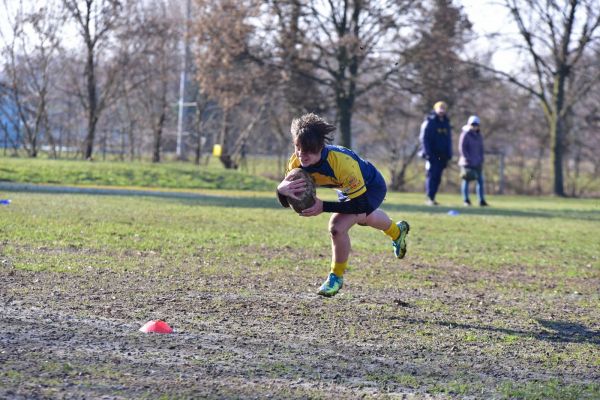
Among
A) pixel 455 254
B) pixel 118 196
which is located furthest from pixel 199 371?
pixel 118 196

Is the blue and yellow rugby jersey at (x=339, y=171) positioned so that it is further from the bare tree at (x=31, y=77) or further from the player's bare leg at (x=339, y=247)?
the bare tree at (x=31, y=77)

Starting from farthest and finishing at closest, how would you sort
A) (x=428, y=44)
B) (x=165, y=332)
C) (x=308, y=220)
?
(x=428, y=44) < (x=308, y=220) < (x=165, y=332)

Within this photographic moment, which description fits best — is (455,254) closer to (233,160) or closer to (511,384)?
(511,384)

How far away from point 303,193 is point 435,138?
43.7 feet

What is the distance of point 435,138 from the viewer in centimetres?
1981

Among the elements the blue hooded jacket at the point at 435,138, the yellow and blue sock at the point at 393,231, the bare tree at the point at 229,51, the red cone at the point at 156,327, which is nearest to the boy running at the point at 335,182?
the yellow and blue sock at the point at 393,231

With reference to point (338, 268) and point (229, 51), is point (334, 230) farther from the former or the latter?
point (229, 51)

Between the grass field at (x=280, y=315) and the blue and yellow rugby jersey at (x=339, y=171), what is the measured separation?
949 mm

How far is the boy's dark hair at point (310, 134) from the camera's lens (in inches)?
267

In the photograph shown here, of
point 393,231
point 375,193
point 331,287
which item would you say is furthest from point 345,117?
point 331,287

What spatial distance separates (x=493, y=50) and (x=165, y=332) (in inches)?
1387

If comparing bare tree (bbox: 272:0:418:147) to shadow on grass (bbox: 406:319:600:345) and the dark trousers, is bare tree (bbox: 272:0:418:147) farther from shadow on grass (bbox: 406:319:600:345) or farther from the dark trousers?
shadow on grass (bbox: 406:319:600:345)

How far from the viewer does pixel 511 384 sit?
16.2 ft

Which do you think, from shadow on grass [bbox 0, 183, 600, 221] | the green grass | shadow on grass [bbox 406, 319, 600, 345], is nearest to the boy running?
shadow on grass [bbox 406, 319, 600, 345]
